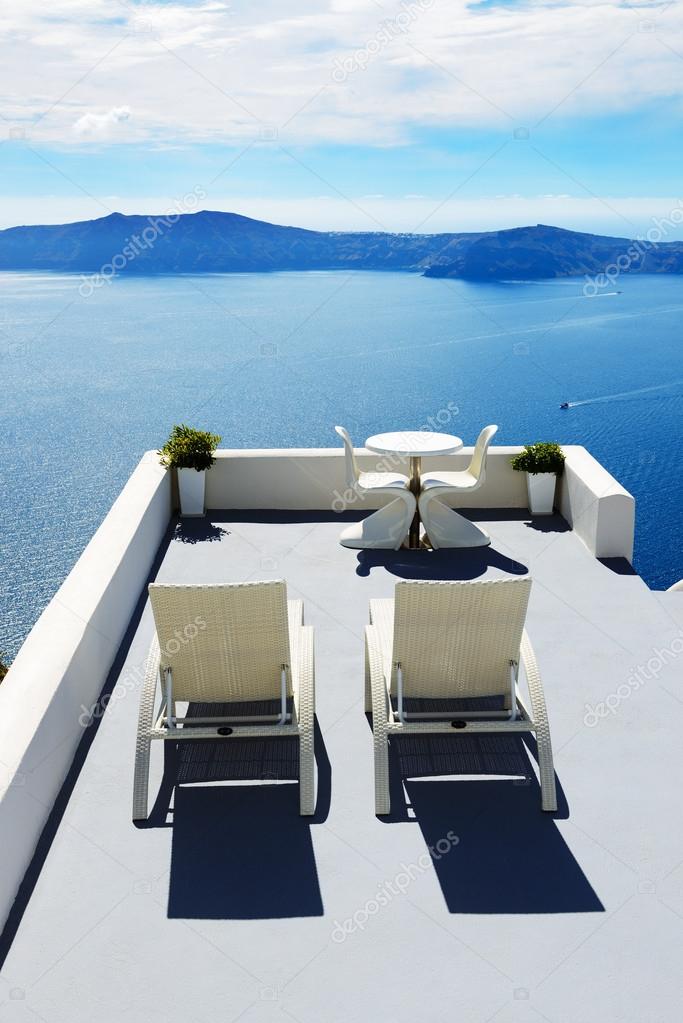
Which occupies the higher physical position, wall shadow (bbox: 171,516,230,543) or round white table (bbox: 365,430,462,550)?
round white table (bbox: 365,430,462,550)

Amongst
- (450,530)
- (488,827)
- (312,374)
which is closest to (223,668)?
(488,827)

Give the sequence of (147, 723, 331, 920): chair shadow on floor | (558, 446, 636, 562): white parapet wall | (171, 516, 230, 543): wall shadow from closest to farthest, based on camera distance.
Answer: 1. (147, 723, 331, 920): chair shadow on floor
2. (558, 446, 636, 562): white parapet wall
3. (171, 516, 230, 543): wall shadow

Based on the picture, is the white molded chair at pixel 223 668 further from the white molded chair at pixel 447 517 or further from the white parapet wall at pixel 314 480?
the white parapet wall at pixel 314 480

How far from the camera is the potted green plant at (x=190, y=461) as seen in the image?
7.04 m

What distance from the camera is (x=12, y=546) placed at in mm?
42125

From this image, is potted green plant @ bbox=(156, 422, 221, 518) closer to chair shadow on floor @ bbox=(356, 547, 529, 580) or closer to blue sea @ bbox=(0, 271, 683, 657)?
chair shadow on floor @ bbox=(356, 547, 529, 580)

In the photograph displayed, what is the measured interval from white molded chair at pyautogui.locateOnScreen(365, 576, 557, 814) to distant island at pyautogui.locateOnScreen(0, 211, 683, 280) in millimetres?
56157

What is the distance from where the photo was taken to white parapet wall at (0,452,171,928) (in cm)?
306

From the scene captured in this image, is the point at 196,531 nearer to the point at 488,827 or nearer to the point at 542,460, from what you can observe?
the point at 542,460

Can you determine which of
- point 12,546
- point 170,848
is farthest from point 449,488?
point 12,546

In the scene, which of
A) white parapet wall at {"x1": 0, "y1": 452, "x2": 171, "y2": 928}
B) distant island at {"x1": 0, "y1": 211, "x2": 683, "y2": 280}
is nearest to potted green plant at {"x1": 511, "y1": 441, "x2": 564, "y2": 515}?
white parapet wall at {"x1": 0, "y1": 452, "x2": 171, "y2": 928}

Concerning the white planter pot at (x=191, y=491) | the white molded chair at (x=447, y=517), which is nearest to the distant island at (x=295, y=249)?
the white planter pot at (x=191, y=491)

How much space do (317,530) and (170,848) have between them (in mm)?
3808

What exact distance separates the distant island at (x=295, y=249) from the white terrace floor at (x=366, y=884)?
56007 mm
